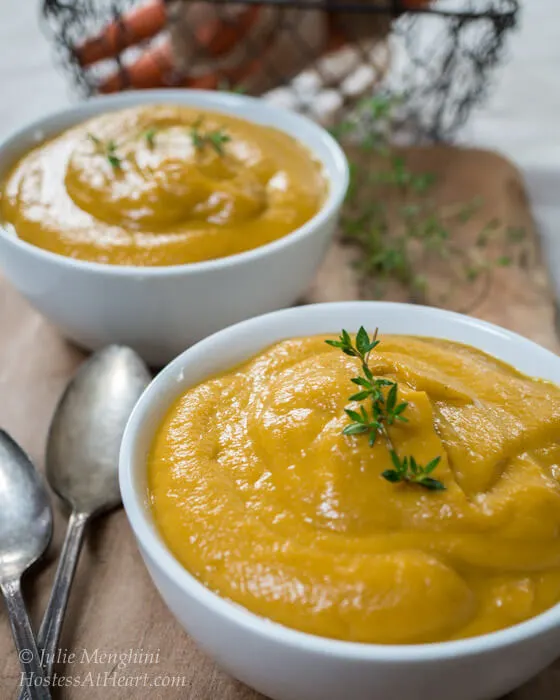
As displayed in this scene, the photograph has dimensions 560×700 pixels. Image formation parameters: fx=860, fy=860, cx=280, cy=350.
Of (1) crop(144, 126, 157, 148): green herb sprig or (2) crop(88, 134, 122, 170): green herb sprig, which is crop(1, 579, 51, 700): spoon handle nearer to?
(2) crop(88, 134, 122, 170): green herb sprig

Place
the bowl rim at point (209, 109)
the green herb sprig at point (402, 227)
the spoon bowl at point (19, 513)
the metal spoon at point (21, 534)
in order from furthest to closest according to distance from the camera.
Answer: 1. the green herb sprig at point (402, 227)
2. the bowl rim at point (209, 109)
3. the spoon bowl at point (19, 513)
4. the metal spoon at point (21, 534)

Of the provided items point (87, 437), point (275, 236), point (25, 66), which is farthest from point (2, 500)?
point (25, 66)

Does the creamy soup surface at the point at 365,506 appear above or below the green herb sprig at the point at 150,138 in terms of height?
below

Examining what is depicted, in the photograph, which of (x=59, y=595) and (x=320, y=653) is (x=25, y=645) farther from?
(x=320, y=653)

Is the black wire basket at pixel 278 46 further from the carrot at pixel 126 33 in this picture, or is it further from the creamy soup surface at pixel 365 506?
the creamy soup surface at pixel 365 506

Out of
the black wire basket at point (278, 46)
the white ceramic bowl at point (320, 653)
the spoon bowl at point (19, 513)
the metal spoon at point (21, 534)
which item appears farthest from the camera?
the black wire basket at point (278, 46)

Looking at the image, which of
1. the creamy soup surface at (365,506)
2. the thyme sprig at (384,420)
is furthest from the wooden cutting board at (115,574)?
the thyme sprig at (384,420)

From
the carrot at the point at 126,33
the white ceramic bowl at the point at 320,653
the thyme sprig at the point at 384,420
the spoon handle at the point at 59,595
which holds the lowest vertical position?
the spoon handle at the point at 59,595

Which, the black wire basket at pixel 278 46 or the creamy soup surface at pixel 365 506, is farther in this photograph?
the black wire basket at pixel 278 46

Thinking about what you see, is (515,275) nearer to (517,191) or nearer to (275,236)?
(517,191)
